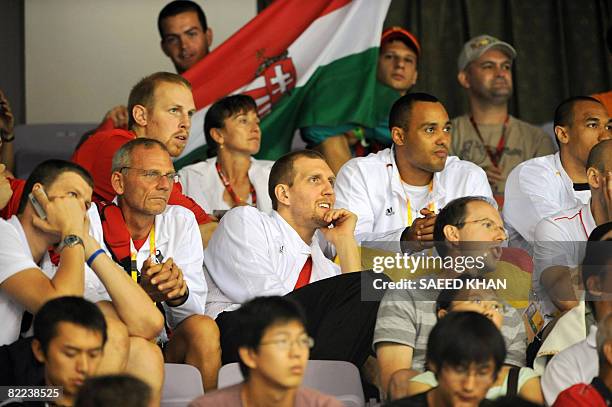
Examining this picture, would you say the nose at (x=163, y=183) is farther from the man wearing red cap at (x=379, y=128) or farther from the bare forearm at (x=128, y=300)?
the man wearing red cap at (x=379, y=128)

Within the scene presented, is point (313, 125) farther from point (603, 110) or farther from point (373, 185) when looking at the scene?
point (603, 110)

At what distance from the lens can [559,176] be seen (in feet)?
17.7

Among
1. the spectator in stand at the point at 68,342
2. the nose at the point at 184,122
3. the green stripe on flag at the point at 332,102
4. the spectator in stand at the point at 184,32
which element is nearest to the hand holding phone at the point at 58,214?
the spectator in stand at the point at 68,342

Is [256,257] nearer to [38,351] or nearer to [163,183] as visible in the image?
[163,183]

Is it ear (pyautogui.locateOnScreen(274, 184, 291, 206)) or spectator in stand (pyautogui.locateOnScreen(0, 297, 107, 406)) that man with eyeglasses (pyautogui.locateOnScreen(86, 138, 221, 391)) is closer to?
ear (pyautogui.locateOnScreen(274, 184, 291, 206))

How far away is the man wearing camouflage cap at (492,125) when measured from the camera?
633 centimetres

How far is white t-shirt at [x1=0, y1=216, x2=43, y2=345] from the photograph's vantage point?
3.84 metres

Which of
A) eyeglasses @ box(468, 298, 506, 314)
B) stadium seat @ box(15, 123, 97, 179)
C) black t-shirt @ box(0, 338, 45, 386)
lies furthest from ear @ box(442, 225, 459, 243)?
stadium seat @ box(15, 123, 97, 179)

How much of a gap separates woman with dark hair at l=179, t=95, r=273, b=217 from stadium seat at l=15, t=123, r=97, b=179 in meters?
1.27

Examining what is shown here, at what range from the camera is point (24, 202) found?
4.04 meters

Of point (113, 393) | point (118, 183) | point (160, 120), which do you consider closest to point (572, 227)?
point (118, 183)

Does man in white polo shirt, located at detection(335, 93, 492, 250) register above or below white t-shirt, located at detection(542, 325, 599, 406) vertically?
above

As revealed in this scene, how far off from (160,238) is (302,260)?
59 centimetres

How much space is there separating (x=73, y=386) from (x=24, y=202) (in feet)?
2.92
